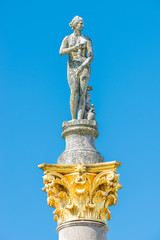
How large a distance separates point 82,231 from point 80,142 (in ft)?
10.5

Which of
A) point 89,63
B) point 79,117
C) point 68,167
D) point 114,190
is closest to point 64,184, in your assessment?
point 68,167

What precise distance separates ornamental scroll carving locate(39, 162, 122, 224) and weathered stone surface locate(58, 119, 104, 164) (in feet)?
2.01

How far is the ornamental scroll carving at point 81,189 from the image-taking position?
17750mm

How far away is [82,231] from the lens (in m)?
17.5

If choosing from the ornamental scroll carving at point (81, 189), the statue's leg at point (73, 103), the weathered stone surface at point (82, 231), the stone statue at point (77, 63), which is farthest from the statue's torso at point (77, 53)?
the weathered stone surface at point (82, 231)

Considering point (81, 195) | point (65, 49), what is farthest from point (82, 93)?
point (81, 195)

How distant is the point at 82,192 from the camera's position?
17703 mm

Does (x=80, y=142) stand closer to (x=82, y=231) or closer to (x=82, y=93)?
(x=82, y=93)

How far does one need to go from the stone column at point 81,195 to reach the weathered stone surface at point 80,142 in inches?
8.8

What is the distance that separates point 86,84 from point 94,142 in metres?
2.23

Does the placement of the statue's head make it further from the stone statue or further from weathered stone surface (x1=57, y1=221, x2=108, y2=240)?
weathered stone surface (x1=57, y1=221, x2=108, y2=240)

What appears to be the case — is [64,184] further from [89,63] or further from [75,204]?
[89,63]

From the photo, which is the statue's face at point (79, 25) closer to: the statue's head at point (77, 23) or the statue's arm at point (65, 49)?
the statue's head at point (77, 23)

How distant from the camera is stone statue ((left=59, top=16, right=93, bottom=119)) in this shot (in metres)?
20.1
